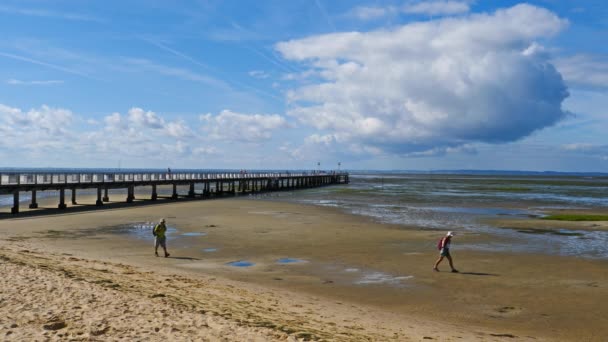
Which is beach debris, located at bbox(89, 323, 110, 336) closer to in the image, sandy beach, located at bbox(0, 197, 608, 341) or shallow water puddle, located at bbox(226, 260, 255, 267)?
sandy beach, located at bbox(0, 197, 608, 341)

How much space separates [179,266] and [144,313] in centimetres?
758

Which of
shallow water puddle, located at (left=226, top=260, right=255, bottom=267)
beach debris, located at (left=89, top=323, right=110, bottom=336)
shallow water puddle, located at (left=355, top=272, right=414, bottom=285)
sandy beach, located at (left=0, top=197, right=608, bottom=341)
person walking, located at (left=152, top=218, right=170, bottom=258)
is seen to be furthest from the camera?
person walking, located at (left=152, top=218, right=170, bottom=258)

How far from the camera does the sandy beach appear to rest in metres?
9.44

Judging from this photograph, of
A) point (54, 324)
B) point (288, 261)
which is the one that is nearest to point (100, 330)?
point (54, 324)

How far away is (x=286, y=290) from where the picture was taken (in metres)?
14.3

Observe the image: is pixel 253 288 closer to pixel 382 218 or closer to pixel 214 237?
pixel 214 237

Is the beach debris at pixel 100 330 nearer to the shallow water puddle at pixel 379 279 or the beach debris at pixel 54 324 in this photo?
the beach debris at pixel 54 324

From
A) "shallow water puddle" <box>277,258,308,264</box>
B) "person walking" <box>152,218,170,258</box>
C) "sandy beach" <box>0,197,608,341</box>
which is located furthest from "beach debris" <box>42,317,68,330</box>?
"shallow water puddle" <box>277,258,308,264</box>

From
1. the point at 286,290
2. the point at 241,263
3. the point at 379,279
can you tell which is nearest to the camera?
the point at 286,290

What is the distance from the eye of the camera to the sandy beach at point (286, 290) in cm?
944

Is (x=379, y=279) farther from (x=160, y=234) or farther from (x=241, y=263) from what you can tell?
(x=160, y=234)

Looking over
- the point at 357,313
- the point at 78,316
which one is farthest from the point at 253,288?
the point at 78,316

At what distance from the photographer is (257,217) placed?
3547 centimetres

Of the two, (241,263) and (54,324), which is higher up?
(54,324)
